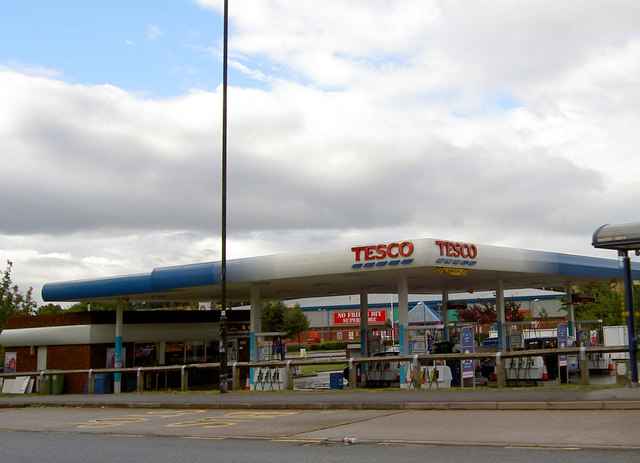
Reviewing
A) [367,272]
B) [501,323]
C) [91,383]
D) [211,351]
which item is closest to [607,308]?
[501,323]

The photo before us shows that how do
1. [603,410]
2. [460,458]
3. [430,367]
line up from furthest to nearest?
[430,367] < [603,410] < [460,458]

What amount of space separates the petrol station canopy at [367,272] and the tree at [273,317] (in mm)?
30495

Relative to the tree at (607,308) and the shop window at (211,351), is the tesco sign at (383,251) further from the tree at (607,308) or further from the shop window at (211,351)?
the tree at (607,308)

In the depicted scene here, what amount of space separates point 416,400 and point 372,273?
362 inches

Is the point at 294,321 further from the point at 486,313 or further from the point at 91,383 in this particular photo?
the point at 91,383

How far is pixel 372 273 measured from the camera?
25.1 meters

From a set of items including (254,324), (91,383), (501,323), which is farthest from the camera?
(501,323)

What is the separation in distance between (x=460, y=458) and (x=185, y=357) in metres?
28.8

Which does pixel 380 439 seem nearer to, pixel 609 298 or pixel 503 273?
pixel 503 273

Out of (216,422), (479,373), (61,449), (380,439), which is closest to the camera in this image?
(380,439)

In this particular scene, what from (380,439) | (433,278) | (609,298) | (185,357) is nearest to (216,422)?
(380,439)

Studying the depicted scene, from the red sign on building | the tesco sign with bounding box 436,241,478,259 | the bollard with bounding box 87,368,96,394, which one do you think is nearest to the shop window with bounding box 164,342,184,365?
the bollard with bounding box 87,368,96,394

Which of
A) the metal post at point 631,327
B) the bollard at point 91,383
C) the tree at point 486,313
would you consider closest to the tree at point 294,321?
the tree at point 486,313

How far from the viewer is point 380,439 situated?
38.2 feet
